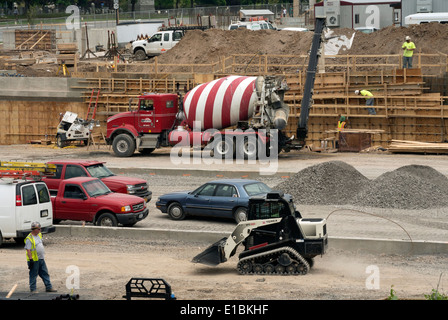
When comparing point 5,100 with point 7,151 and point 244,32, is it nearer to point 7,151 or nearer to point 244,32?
point 7,151

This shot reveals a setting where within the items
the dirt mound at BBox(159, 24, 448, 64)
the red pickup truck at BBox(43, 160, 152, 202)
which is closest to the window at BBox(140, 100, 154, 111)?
the red pickup truck at BBox(43, 160, 152, 202)

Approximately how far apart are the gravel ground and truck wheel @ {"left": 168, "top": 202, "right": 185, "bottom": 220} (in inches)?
10.4

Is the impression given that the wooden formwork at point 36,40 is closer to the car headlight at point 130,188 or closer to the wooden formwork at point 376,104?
the wooden formwork at point 376,104

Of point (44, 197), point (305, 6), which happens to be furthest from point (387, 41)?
point (305, 6)

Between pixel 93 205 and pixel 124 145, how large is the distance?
14.6 meters

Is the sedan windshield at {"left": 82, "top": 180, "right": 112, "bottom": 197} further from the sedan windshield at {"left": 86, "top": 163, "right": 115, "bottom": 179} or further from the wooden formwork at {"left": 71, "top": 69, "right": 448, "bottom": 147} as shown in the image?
the wooden formwork at {"left": 71, "top": 69, "right": 448, "bottom": 147}

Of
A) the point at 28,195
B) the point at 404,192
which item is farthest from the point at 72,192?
the point at 404,192

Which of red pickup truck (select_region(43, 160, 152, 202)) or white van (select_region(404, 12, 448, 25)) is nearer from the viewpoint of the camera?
red pickup truck (select_region(43, 160, 152, 202))

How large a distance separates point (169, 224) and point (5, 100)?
79.4ft

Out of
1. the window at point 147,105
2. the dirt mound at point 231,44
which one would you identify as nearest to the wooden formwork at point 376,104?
the window at point 147,105

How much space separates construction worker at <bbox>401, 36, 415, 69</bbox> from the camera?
38.7 meters

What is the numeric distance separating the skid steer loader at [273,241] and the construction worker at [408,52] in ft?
80.6

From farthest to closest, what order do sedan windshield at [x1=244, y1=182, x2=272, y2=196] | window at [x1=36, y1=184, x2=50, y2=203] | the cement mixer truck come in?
the cement mixer truck, sedan windshield at [x1=244, y1=182, x2=272, y2=196], window at [x1=36, y1=184, x2=50, y2=203]

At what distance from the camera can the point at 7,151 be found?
3894cm
